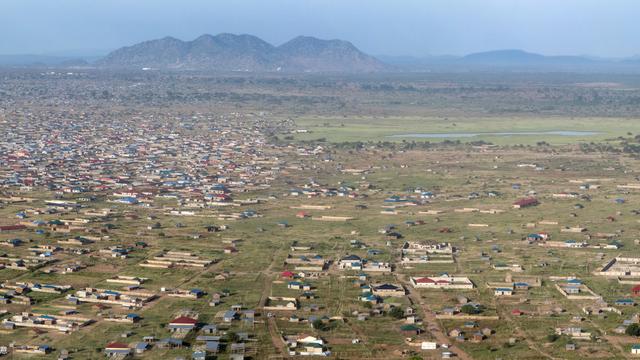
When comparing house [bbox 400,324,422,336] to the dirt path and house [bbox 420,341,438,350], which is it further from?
house [bbox 420,341,438,350]

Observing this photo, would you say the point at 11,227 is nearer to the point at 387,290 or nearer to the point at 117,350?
the point at 387,290

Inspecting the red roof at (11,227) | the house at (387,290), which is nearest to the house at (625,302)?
the house at (387,290)

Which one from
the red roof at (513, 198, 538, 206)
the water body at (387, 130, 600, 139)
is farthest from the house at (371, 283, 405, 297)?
the water body at (387, 130, 600, 139)

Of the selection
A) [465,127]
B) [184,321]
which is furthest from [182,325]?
[465,127]

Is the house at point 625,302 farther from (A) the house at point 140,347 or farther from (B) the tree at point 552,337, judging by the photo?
(A) the house at point 140,347

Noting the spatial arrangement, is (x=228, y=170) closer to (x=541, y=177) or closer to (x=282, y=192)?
(x=282, y=192)

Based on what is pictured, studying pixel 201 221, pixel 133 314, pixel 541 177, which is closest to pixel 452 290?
pixel 133 314
